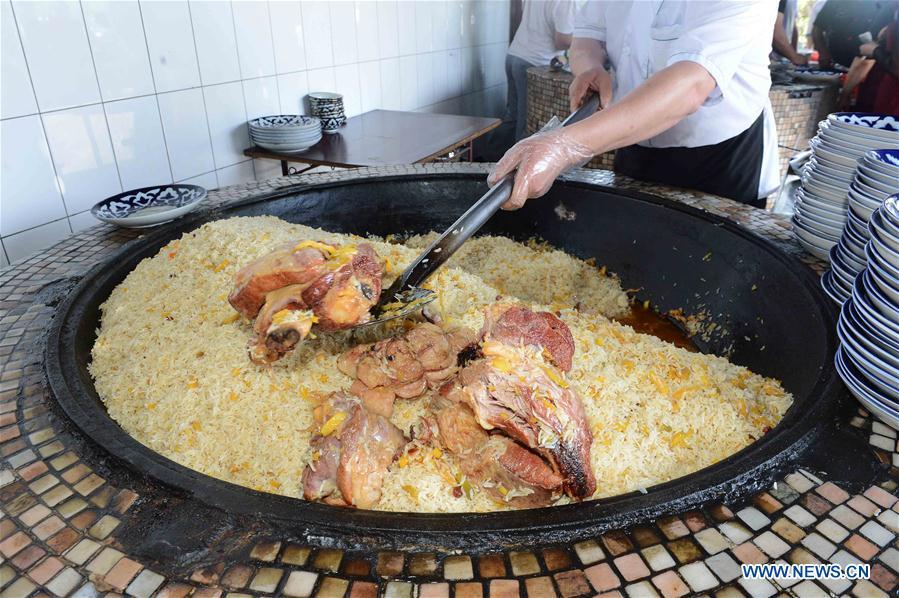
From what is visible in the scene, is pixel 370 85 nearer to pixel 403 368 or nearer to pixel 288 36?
pixel 288 36

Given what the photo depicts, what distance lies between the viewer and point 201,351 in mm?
1728

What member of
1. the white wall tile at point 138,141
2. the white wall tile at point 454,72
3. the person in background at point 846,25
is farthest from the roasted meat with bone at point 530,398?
the person in background at point 846,25

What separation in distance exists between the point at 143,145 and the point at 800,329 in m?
3.80

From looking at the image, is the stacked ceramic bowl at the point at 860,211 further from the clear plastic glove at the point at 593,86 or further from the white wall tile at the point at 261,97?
the white wall tile at the point at 261,97

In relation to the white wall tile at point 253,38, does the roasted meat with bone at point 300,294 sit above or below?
below

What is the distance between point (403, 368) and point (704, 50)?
173cm

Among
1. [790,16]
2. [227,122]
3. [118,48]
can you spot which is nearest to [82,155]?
[118,48]

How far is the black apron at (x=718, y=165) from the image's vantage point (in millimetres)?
2812

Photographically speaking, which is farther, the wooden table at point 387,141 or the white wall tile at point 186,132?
the wooden table at point 387,141

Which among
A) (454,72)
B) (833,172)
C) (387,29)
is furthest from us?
(454,72)

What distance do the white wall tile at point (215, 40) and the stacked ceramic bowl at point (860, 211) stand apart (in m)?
3.94

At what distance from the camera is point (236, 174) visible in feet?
14.5

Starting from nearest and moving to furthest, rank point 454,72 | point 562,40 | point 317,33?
1. point 317,33
2. point 562,40
3. point 454,72

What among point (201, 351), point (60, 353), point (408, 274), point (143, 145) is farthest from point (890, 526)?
point (143, 145)
